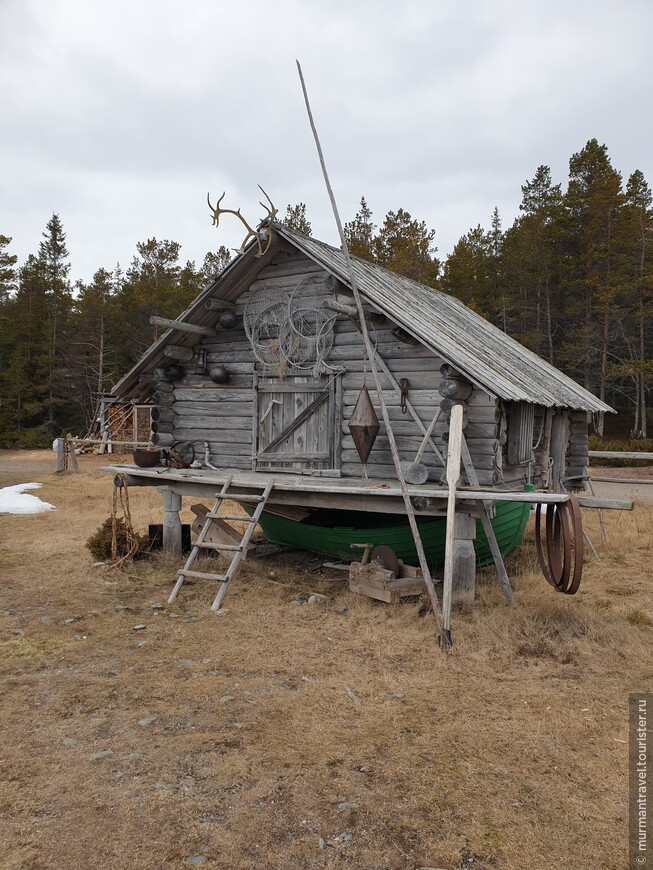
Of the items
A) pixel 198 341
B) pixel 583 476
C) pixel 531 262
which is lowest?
pixel 583 476

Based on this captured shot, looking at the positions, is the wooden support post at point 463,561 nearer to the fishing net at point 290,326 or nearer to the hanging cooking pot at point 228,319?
the fishing net at point 290,326

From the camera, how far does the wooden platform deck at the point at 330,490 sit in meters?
8.01

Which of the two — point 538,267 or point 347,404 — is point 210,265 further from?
point 347,404

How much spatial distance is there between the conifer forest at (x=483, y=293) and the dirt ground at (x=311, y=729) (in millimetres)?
28061

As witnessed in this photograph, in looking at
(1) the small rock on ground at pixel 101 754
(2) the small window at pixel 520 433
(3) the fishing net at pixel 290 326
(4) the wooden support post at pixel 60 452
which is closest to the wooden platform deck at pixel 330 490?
(2) the small window at pixel 520 433

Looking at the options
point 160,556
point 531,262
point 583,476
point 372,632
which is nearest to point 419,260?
point 531,262

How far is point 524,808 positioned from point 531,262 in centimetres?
3638

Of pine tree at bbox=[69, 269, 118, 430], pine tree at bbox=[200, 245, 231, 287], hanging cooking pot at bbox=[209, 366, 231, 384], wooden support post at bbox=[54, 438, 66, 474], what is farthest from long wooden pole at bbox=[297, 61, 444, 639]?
pine tree at bbox=[200, 245, 231, 287]

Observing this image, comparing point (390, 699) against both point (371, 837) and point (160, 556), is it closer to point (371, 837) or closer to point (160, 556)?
point (371, 837)

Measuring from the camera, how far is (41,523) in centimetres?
1538

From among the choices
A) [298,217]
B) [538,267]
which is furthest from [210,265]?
[538,267]

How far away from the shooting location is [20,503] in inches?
712

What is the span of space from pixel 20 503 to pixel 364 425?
1277cm

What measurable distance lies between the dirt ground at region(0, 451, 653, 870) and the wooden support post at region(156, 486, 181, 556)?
1.85 m
